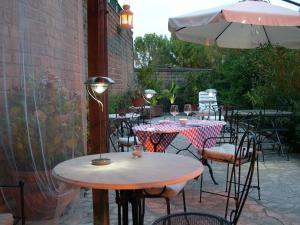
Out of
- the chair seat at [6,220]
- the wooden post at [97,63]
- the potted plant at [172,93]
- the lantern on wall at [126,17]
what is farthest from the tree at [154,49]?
the chair seat at [6,220]

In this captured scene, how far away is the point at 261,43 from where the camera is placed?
6.09m

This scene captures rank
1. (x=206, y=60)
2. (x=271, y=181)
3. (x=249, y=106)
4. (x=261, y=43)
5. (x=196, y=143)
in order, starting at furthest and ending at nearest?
(x=206, y=60)
(x=249, y=106)
(x=261, y=43)
(x=271, y=181)
(x=196, y=143)

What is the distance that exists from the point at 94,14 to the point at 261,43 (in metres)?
3.74

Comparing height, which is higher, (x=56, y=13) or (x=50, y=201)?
(x=56, y=13)

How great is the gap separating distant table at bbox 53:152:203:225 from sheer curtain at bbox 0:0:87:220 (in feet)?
2.08

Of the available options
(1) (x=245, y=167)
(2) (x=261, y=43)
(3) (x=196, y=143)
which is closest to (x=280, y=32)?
(2) (x=261, y=43)

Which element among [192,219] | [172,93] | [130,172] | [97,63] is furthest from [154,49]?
[192,219]

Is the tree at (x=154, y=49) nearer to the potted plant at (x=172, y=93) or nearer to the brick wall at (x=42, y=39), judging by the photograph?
the potted plant at (x=172, y=93)

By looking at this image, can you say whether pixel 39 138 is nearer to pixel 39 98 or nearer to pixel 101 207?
pixel 39 98

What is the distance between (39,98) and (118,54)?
7.64 m

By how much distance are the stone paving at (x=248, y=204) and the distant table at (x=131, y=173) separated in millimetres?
1078

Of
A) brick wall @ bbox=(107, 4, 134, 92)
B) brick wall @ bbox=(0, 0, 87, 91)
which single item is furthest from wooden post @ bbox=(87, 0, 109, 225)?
brick wall @ bbox=(107, 4, 134, 92)

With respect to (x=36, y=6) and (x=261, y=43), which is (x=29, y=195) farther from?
(x=261, y=43)

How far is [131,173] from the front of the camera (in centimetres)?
Answer: 217
